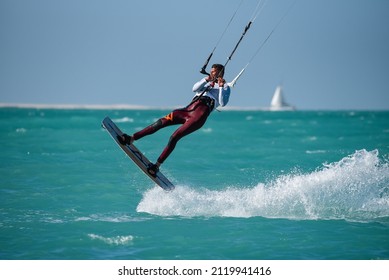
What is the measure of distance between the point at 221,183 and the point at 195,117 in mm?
5779

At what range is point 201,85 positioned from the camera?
10.5 m

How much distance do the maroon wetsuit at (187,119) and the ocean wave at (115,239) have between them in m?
1.40

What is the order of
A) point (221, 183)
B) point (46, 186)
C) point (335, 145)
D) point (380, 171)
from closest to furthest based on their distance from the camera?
point (380, 171)
point (46, 186)
point (221, 183)
point (335, 145)

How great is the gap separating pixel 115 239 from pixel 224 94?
2.69 metres

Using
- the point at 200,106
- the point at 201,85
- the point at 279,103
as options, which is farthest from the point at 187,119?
the point at 279,103

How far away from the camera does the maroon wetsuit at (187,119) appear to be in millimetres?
10570

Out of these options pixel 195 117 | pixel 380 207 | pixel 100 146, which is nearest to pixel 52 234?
pixel 195 117

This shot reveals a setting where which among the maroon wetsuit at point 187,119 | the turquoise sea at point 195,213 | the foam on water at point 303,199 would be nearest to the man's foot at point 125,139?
the maroon wetsuit at point 187,119

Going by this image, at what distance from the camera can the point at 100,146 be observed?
83.3 ft

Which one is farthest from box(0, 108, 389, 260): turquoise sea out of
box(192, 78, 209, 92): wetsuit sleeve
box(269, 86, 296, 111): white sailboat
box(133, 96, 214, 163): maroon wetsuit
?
box(269, 86, 296, 111): white sailboat

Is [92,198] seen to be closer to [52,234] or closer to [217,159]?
[52,234]

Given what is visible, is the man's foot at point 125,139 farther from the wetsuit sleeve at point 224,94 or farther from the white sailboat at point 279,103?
the white sailboat at point 279,103

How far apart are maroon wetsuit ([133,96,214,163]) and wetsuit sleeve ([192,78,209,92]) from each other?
0.17 metres

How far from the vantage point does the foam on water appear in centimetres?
1195
